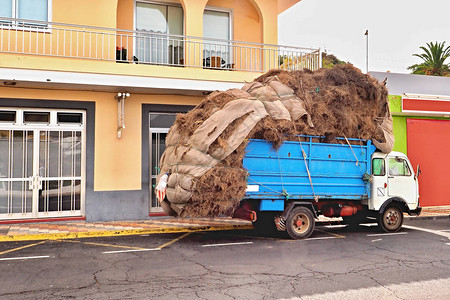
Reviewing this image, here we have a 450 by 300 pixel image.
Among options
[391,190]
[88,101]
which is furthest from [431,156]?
[88,101]

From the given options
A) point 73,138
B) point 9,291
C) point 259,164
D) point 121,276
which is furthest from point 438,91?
point 9,291

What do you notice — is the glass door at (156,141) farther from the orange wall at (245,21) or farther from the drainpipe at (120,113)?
the orange wall at (245,21)

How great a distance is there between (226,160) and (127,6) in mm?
7367

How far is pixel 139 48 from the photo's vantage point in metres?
13.2

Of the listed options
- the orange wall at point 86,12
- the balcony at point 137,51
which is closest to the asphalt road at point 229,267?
the balcony at point 137,51

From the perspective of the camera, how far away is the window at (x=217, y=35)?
13.9 metres

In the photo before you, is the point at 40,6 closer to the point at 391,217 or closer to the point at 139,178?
the point at 139,178

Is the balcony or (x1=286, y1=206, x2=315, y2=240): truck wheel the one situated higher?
the balcony

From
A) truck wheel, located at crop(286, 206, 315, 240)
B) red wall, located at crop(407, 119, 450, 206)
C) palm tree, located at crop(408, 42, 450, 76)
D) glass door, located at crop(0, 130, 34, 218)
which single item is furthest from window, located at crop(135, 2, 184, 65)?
palm tree, located at crop(408, 42, 450, 76)

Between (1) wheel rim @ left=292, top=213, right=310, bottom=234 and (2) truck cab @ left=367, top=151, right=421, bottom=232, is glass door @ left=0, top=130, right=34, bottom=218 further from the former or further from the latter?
(2) truck cab @ left=367, top=151, right=421, bottom=232

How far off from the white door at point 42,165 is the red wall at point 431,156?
12057 mm

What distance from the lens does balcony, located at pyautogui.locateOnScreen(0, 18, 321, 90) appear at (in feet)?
37.3

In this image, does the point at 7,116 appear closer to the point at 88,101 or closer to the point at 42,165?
the point at 42,165

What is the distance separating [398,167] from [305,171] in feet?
9.39
